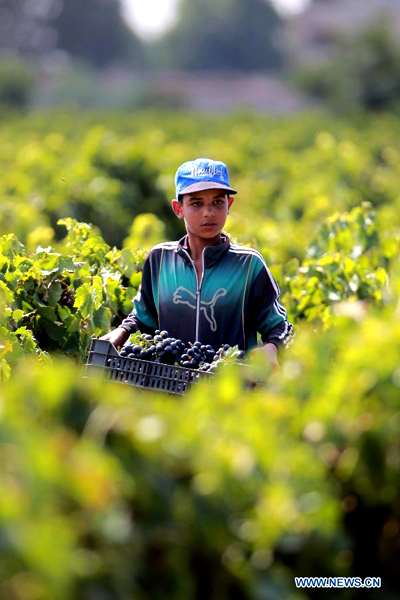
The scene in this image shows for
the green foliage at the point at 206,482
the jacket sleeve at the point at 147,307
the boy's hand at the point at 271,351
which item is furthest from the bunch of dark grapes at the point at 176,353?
the green foliage at the point at 206,482

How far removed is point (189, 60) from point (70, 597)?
10754 centimetres

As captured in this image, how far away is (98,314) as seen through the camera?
19.8 ft

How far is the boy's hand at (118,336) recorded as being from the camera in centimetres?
530

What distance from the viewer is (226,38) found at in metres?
109

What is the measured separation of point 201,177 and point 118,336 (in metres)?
0.81

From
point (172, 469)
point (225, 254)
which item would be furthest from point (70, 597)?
point (225, 254)

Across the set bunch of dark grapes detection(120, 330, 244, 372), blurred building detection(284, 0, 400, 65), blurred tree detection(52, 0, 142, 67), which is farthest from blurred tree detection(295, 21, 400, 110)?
blurred tree detection(52, 0, 142, 67)

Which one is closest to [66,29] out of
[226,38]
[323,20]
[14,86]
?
[226,38]

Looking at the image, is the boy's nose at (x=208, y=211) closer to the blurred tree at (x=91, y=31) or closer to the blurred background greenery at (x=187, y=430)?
the blurred background greenery at (x=187, y=430)

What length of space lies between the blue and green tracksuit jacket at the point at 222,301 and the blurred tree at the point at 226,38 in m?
101

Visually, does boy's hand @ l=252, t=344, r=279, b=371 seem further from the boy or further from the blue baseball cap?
the blue baseball cap

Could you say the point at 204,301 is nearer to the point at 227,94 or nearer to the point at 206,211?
the point at 206,211

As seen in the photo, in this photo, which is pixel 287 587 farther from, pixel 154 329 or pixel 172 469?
pixel 154 329

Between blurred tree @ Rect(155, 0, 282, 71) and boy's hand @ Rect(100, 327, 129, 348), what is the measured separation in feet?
332
